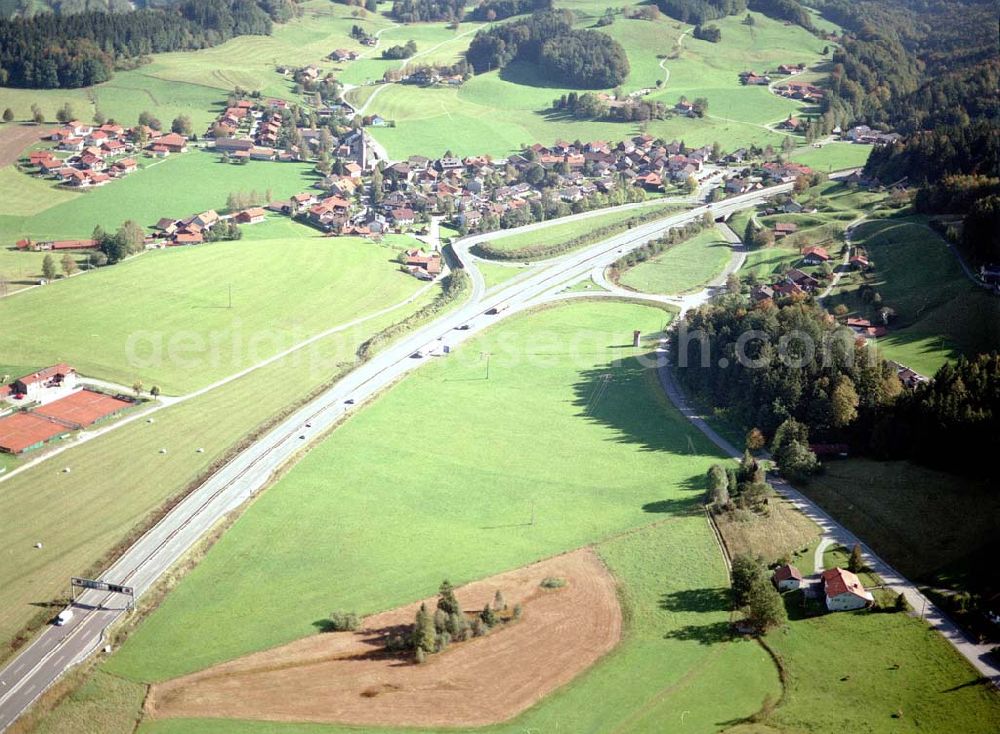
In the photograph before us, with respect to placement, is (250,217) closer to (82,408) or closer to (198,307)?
(198,307)

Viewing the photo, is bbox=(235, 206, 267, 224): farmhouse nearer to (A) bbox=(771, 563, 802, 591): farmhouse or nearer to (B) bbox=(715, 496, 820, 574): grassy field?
(B) bbox=(715, 496, 820, 574): grassy field

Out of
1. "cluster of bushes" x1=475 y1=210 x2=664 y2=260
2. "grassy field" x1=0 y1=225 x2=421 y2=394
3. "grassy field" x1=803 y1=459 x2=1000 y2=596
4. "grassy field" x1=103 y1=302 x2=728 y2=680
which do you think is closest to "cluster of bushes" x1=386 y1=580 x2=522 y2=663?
"grassy field" x1=103 y1=302 x2=728 y2=680

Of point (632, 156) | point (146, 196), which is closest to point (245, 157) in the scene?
point (146, 196)

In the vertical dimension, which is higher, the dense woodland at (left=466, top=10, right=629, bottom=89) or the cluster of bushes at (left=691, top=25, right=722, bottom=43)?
the cluster of bushes at (left=691, top=25, right=722, bottom=43)

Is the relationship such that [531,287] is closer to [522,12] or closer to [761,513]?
[761,513]

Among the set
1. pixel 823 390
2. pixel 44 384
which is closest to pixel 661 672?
pixel 823 390

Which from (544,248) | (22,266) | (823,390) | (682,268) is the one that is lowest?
(823,390)

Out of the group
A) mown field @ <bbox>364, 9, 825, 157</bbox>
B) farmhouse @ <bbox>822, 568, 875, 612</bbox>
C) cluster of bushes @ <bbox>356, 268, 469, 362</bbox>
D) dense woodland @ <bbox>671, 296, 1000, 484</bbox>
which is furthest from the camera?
mown field @ <bbox>364, 9, 825, 157</bbox>
